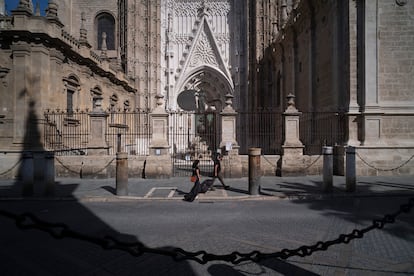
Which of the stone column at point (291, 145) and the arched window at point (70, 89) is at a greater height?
the arched window at point (70, 89)

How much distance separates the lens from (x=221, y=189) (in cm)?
855

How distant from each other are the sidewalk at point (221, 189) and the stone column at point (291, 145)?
19.7 inches

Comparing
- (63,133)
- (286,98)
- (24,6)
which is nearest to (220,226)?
(286,98)

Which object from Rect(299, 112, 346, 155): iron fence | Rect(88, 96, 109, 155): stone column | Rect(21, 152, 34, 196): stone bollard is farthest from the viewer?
Rect(88, 96, 109, 155): stone column

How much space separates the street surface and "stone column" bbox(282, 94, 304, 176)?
10.7 feet

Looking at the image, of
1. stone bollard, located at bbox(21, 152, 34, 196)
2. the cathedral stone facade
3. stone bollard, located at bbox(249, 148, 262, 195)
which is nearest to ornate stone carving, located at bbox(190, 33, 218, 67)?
the cathedral stone facade

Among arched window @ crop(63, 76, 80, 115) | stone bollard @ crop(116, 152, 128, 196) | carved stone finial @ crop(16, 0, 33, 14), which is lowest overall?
stone bollard @ crop(116, 152, 128, 196)

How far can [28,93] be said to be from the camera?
11.9 meters

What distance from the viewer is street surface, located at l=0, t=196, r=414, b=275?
339 cm

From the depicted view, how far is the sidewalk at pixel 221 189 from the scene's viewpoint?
7.40 meters

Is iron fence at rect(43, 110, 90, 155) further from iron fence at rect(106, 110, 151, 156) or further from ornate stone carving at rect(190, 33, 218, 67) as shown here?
ornate stone carving at rect(190, 33, 218, 67)

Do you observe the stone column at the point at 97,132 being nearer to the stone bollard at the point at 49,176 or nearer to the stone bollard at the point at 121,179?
the stone bollard at the point at 49,176

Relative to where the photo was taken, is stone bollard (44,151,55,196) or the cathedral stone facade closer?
stone bollard (44,151,55,196)

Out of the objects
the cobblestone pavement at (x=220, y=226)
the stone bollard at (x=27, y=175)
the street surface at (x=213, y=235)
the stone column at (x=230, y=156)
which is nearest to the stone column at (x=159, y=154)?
the cobblestone pavement at (x=220, y=226)
